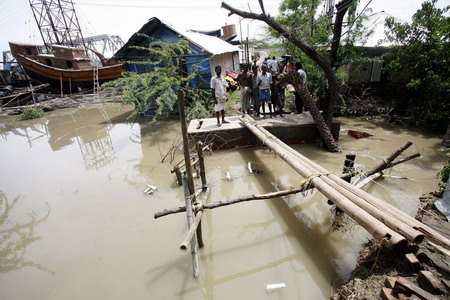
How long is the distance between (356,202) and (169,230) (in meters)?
3.03

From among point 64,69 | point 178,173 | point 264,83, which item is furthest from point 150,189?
point 64,69

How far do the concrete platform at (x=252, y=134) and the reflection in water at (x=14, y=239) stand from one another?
14.2 feet

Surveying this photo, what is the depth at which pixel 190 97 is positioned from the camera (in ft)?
34.8

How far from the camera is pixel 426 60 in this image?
23.6 feet

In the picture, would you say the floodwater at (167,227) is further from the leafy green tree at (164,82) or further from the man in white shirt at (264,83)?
the leafy green tree at (164,82)

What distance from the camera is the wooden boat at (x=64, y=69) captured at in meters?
19.5

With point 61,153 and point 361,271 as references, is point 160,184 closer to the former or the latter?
point 361,271

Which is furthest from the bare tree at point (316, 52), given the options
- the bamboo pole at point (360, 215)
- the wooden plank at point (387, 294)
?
the wooden plank at point (387, 294)

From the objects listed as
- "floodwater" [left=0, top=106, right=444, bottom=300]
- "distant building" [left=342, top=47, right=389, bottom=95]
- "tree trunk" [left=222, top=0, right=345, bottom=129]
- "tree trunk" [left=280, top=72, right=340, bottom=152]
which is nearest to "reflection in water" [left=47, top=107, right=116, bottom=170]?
"floodwater" [left=0, top=106, right=444, bottom=300]

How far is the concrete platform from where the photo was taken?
7.05 meters

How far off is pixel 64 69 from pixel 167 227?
21.7 meters

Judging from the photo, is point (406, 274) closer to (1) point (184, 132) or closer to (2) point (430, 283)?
(2) point (430, 283)

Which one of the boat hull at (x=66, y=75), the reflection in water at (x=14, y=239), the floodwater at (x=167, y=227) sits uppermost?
the boat hull at (x=66, y=75)

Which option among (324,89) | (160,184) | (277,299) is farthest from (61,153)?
(324,89)
